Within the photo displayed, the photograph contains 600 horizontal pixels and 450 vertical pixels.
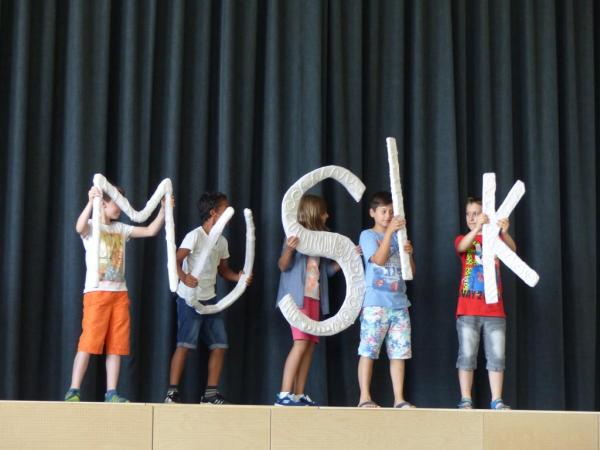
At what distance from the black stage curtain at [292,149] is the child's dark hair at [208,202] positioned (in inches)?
13.5

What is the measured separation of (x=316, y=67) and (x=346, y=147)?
0.53m

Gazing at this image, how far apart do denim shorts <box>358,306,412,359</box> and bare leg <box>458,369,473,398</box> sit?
0.41 metres

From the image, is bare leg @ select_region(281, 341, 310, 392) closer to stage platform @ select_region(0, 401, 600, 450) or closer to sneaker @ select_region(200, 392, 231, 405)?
sneaker @ select_region(200, 392, 231, 405)

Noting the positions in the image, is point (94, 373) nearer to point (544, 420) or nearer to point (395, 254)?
point (395, 254)

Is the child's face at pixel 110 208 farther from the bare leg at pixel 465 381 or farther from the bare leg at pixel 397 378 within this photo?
the bare leg at pixel 465 381

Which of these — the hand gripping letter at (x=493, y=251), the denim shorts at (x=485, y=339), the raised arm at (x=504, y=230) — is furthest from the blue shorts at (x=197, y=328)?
the raised arm at (x=504, y=230)

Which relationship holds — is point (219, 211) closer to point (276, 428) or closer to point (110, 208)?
point (110, 208)

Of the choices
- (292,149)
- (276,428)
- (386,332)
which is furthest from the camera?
(292,149)

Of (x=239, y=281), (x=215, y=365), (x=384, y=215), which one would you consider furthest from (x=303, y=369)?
(x=384, y=215)

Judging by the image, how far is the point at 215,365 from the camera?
17.0ft

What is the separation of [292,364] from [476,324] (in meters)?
1.08

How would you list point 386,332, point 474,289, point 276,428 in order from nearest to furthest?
1. point 276,428
2. point 386,332
3. point 474,289

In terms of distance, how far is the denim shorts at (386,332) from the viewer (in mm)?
5137

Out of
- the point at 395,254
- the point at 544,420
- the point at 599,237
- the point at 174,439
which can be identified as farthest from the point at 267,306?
the point at 599,237
